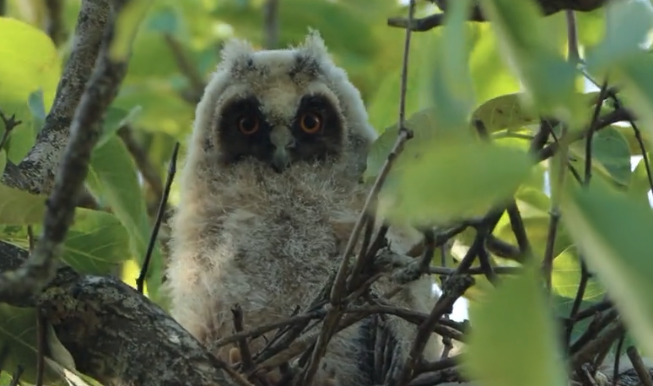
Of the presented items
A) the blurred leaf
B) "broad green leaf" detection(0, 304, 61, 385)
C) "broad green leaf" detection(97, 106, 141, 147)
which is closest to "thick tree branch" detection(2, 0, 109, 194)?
the blurred leaf

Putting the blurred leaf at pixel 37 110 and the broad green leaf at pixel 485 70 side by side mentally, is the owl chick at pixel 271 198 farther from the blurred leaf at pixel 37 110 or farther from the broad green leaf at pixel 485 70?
the blurred leaf at pixel 37 110

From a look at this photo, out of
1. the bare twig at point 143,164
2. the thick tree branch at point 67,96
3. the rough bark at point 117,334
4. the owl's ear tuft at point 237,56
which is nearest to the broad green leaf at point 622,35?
the rough bark at point 117,334

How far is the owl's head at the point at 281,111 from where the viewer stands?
306 cm

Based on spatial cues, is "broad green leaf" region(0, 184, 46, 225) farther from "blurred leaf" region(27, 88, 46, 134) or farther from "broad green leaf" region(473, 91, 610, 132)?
"broad green leaf" region(473, 91, 610, 132)

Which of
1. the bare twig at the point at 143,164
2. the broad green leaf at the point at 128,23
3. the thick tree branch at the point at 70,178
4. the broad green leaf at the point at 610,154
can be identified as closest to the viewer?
the broad green leaf at the point at 128,23

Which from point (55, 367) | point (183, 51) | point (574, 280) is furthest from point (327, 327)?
point (183, 51)

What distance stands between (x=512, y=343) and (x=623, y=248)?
98 millimetres

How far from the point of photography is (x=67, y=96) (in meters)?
2.15

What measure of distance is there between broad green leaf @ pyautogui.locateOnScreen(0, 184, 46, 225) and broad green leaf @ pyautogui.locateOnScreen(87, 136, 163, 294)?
35 cm

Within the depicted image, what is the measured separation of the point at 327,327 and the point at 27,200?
510 mm

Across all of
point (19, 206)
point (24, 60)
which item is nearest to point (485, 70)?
point (24, 60)

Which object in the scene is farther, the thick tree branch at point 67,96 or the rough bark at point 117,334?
the thick tree branch at point 67,96

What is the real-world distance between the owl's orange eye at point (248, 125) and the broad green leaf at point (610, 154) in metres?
1.42

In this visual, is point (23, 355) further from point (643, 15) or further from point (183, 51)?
point (183, 51)
